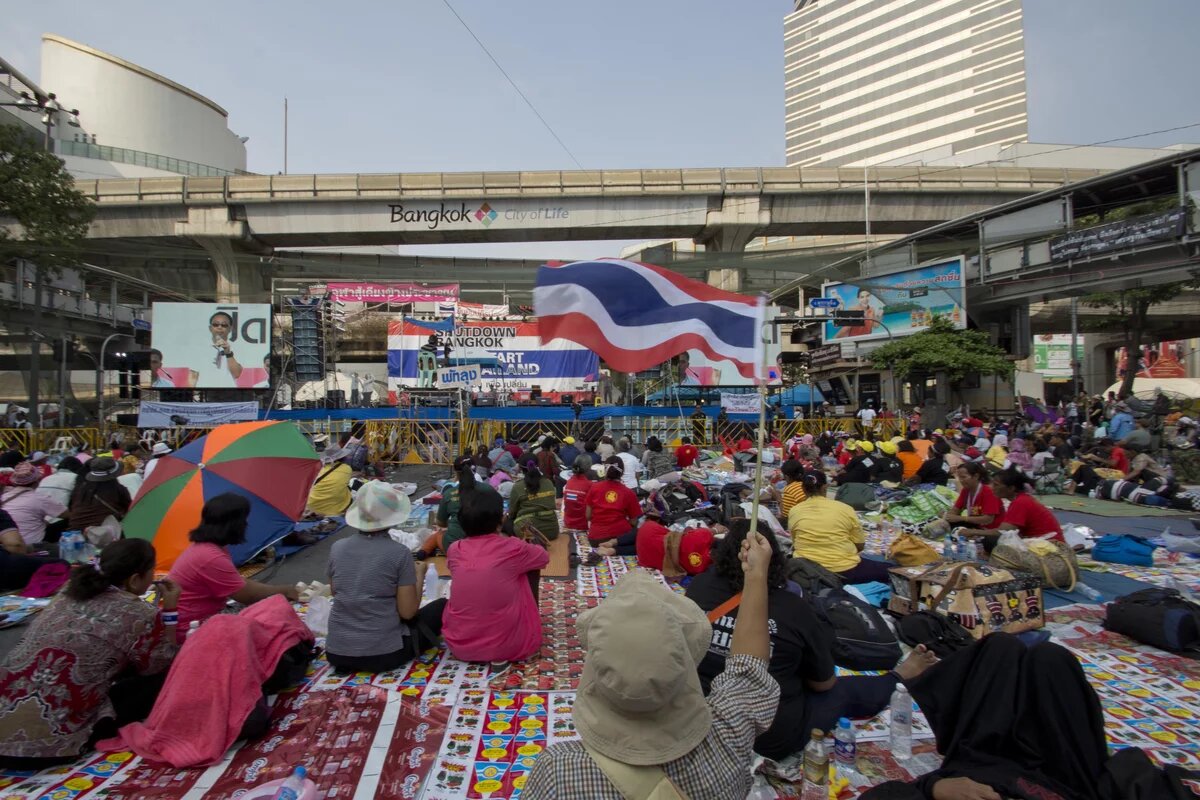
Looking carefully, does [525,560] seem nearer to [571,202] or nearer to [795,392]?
[571,202]

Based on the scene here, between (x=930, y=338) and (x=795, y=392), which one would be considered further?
(x=795, y=392)

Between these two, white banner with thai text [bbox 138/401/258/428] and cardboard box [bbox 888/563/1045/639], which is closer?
cardboard box [bbox 888/563/1045/639]

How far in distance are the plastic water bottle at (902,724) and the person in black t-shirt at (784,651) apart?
0.63 feet

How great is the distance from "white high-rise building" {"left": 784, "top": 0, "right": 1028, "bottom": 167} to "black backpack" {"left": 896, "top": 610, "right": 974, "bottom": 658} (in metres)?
66.9

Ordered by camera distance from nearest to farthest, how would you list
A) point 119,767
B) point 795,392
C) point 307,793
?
point 307,793 → point 119,767 → point 795,392

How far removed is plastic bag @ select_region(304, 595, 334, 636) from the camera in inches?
186

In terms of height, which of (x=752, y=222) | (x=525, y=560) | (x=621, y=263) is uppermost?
(x=752, y=222)

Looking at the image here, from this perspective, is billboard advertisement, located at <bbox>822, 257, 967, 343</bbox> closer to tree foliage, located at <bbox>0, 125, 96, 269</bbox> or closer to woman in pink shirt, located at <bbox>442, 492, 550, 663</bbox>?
woman in pink shirt, located at <bbox>442, 492, 550, 663</bbox>

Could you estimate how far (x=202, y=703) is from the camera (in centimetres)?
312

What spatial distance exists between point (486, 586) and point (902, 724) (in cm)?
250

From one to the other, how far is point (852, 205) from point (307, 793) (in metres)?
30.7

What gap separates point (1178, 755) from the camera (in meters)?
3.18

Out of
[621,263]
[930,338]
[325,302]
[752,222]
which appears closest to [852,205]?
[752,222]

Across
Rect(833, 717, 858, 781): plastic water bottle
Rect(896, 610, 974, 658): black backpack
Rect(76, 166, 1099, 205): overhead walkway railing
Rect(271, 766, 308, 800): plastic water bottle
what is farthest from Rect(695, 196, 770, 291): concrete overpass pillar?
Rect(271, 766, 308, 800): plastic water bottle
